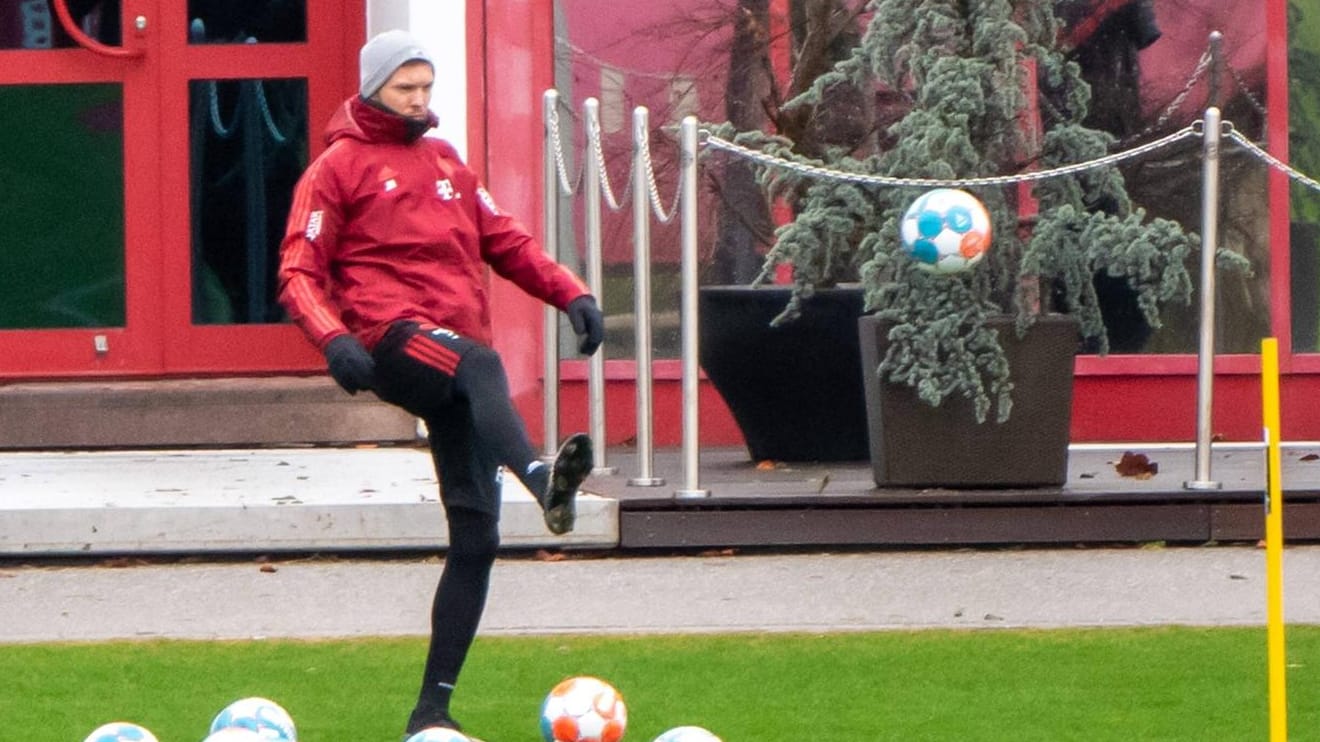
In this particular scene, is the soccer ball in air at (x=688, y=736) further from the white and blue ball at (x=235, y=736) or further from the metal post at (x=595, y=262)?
the metal post at (x=595, y=262)

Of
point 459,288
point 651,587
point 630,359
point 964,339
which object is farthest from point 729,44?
point 459,288

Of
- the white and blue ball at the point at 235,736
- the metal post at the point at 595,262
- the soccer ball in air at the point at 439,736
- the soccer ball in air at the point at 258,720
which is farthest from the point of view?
the metal post at the point at 595,262

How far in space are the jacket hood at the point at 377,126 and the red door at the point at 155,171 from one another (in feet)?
18.5

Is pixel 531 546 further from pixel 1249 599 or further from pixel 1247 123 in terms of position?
pixel 1247 123

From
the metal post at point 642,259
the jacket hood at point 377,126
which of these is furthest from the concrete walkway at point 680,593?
the jacket hood at point 377,126

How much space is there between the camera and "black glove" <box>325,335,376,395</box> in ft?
18.4

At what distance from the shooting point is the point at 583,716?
558 cm

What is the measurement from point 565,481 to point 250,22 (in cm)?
656

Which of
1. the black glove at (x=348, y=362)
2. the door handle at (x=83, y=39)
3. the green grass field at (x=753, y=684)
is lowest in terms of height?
the green grass field at (x=753, y=684)

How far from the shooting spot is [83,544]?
30.0 ft

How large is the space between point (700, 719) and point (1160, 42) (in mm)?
6396

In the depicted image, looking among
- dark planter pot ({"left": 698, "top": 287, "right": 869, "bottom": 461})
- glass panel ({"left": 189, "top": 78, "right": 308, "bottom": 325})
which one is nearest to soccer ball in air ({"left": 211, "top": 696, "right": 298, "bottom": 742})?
dark planter pot ({"left": 698, "top": 287, "right": 869, "bottom": 461})

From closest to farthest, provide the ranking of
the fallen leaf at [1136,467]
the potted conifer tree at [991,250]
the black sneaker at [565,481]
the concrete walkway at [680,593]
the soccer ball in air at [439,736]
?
the soccer ball in air at [439,736], the black sneaker at [565,481], the concrete walkway at [680,593], the potted conifer tree at [991,250], the fallen leaf at [1136,467]

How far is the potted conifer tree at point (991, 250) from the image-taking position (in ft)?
29.7
